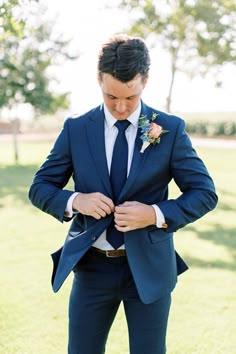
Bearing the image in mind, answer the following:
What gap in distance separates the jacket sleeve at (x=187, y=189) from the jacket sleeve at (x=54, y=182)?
0.43m

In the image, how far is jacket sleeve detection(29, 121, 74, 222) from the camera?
2521 mm

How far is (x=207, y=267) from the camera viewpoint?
271 inches

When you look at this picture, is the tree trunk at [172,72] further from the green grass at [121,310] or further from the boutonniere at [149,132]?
the boutonniere at [149,132]

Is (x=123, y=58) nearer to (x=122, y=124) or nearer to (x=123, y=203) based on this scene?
(x=122, y=124)

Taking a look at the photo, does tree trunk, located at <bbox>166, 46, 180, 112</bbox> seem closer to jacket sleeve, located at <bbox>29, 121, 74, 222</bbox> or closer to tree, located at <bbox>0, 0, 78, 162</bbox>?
tree, located at <bbox>0, 0, 78, 162</bbox>

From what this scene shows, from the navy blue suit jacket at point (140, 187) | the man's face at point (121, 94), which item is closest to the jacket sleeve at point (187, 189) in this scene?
the navy blue suit jacket at point (140, 187)

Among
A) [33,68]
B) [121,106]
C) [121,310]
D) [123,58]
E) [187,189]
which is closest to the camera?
[123,58]

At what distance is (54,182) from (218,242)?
6.13 meters

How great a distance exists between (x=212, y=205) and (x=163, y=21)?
69.2 ft

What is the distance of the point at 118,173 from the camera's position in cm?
251

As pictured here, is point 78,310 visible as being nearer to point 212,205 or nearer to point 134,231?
point 134,231

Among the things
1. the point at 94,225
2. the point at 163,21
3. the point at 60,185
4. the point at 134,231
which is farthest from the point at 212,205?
the point at 163,21

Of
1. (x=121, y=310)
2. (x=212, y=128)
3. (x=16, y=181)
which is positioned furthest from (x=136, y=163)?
(x=212, y=128)

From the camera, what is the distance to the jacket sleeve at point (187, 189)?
243cm
